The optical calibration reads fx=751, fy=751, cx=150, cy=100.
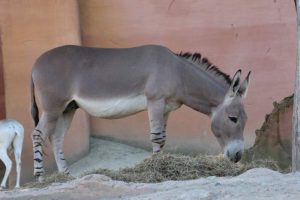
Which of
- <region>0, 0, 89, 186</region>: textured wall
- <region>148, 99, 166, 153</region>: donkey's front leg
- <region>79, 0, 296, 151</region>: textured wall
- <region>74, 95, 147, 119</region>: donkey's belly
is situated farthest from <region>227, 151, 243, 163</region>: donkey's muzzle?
<region>0, 0, 89, 186</region>: textured wall

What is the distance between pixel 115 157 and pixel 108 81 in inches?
69.6

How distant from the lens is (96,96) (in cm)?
859

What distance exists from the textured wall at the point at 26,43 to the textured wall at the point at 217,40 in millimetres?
833

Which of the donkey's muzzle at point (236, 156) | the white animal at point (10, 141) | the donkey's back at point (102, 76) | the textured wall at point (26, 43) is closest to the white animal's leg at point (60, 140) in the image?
the donkey's back at point (102, 76)

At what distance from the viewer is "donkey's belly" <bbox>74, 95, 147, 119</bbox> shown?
8.41 meters

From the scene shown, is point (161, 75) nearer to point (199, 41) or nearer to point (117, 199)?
point (199, 41)

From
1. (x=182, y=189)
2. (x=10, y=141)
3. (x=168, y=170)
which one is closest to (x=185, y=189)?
(x=182, y=189)

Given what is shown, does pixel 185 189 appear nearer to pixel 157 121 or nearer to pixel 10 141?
pixel 157 121

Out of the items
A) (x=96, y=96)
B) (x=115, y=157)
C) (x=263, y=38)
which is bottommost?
(x=115, y=157)

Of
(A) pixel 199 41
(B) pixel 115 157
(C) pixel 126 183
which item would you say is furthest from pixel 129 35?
(C) pixel 126 183

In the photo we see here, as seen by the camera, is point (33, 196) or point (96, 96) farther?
point (96, 96)

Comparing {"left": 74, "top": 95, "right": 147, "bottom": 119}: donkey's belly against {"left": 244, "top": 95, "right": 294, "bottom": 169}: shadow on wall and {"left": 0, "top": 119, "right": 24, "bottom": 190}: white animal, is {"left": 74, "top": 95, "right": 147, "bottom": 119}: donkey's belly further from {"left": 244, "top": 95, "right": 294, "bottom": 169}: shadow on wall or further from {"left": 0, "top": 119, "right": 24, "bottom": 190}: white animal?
{"left": 244, "top": 95, "right": 294, "bottom": 169}: shadow on wall

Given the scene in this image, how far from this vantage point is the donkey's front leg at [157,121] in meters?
8.17

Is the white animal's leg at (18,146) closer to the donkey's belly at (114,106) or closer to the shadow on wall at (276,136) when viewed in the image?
the donkey's belly at (114,106)
